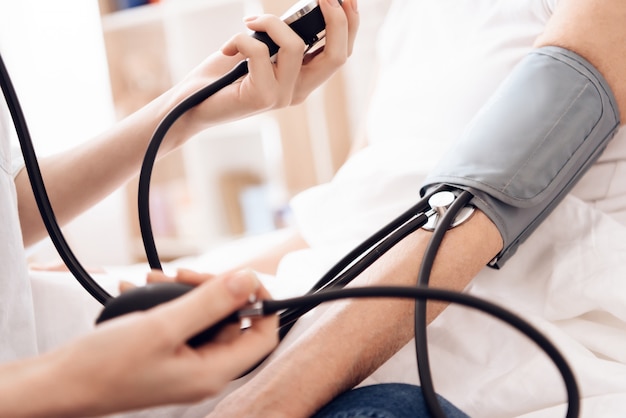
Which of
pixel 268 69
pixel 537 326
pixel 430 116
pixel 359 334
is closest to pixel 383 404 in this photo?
pixel 359 334

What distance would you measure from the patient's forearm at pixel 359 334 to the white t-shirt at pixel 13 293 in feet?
0.87

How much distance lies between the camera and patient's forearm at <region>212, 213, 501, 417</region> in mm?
548

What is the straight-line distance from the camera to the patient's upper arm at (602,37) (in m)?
0.67

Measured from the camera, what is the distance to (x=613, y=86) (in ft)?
2.21

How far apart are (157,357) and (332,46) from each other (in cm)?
44

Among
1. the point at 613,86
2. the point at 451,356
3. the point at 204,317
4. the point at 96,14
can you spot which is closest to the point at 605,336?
the point at 451,356

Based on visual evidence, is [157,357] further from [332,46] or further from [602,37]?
[602,37]

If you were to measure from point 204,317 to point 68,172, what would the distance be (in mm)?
522

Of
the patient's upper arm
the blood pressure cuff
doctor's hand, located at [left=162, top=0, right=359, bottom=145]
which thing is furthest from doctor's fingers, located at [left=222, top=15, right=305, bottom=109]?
the patient's upper arm

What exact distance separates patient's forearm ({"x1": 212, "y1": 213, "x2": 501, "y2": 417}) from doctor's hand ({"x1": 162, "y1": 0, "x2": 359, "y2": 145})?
0.71 ft

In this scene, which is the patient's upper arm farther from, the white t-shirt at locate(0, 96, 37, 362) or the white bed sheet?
the white t-shirt at locate(0, 96, 37, 362)

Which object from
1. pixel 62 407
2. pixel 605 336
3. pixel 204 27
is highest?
pixel 204 27

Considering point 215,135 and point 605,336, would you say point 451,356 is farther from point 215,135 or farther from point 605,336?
point 215,135

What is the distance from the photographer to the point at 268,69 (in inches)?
25.9
